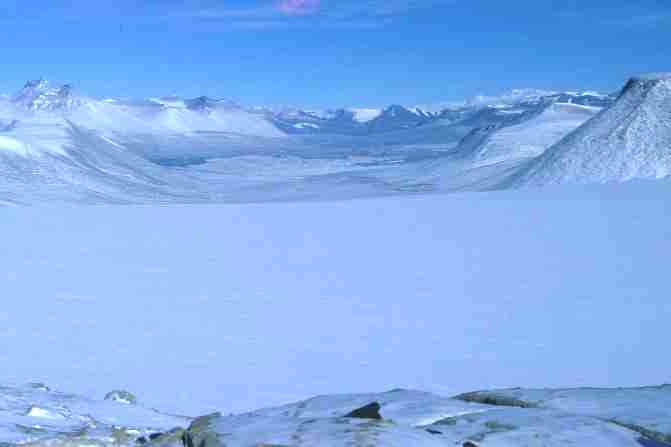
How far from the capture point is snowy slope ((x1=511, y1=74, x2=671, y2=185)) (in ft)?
165

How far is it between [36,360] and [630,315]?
9215 mm

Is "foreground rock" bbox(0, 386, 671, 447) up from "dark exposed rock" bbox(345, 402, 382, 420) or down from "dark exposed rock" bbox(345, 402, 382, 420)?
down

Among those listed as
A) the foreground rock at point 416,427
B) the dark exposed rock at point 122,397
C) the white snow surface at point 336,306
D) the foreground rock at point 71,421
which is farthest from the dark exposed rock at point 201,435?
the white snow surface at point 336,306

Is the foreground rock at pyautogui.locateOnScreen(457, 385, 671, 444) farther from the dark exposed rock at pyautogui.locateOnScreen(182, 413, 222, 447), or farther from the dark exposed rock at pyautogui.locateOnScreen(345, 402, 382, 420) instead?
the dark exposed rock at pyautogui.locateOnScreen(182, 413, 222, 447)

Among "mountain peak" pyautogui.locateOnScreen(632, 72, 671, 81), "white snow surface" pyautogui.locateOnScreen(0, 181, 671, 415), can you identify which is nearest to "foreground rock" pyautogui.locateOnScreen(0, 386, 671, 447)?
"white snow surface" pyautogui.locateOnScreen(0, 181, 671, 415)

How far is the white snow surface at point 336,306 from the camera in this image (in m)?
10.5

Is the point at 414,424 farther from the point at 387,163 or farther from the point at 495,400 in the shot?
the point at 387,163

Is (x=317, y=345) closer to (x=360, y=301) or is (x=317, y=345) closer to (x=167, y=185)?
(x=360, y=301)

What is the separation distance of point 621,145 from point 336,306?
4519cm

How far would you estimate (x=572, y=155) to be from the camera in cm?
5559

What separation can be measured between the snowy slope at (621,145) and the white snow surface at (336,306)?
26564 millimetres

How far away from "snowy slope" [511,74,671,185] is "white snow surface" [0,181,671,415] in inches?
1046

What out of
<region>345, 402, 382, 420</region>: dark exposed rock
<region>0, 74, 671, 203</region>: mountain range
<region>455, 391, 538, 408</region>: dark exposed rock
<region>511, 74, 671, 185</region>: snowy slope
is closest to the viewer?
<region>345, 402, 382, 420</region>: dark exposed rock

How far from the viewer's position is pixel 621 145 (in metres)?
54.2
